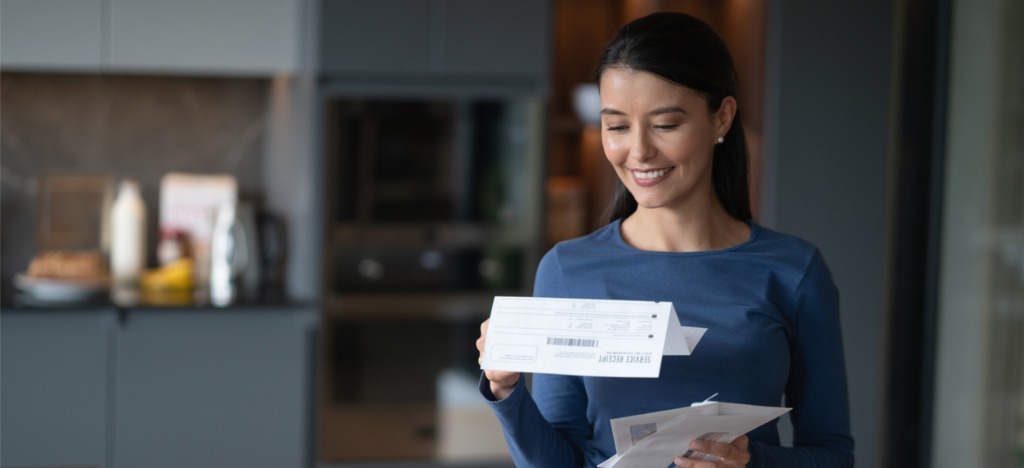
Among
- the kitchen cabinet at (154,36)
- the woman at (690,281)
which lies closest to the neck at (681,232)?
the woman at (690,281)

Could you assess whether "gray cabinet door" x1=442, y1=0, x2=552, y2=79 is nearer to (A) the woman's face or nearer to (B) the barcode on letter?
(A) the woman's face

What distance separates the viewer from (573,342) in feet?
3.93

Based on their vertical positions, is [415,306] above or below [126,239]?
below

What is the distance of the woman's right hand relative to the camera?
1258mm

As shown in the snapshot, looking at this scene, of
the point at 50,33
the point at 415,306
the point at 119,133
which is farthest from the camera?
the point at 119,133

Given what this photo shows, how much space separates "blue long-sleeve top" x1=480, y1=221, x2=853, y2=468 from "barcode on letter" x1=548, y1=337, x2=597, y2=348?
0.14 meters

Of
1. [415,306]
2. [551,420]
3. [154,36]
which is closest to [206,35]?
[154,36]

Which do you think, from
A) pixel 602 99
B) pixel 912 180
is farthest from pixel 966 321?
pixel 602 99

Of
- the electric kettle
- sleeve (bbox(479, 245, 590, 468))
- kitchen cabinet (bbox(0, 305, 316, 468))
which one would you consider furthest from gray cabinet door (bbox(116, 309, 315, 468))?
sleeve (bbox(479, 245, 590, 468))

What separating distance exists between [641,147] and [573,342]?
0.90 feet

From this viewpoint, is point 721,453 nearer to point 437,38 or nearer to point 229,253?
point 437,38

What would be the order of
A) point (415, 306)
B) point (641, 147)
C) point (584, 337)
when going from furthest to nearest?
point (415, 306) → point (641, 147) → point (584, 337)

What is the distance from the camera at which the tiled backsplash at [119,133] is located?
11.5 ft

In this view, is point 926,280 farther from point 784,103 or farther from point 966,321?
point 784,103
